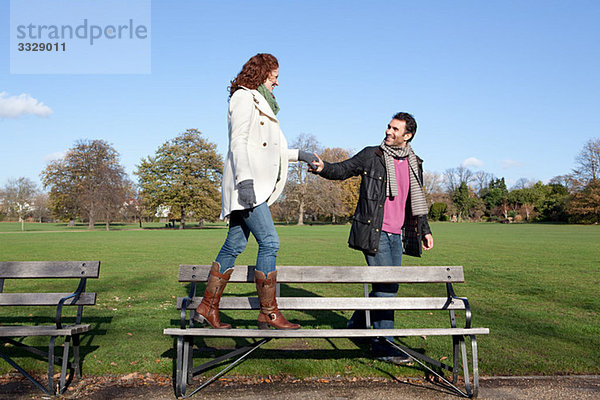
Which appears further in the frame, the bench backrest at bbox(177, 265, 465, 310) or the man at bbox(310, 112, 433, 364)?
the man at bbox(310, 112, 433, 364)

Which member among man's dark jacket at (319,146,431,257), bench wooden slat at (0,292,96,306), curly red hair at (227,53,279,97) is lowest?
bench wooden slat at (0,292,96,306)

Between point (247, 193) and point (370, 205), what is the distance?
1.50m

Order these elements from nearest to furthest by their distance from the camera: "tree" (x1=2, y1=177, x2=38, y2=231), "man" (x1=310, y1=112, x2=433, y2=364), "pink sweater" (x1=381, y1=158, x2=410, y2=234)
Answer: "man" (x1=310, y1=112, x2=433, y2=364)
"pink sweater" (x1=381, y1=158, x2=410, y2=234)
"tree" (x1=2, y1=177, x2=38, y2=231)

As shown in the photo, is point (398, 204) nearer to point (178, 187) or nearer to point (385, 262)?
point (385, 262)

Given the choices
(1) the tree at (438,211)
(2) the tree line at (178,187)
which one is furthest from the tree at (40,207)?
(1) the tree at (438,211)

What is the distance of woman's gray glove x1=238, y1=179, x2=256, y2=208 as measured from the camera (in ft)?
11.2

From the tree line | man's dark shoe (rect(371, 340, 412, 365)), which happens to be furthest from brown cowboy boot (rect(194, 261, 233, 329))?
the tree line

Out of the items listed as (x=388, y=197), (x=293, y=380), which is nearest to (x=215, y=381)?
(x=293, y=380)

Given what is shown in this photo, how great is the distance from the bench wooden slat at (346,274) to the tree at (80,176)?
5581 cm

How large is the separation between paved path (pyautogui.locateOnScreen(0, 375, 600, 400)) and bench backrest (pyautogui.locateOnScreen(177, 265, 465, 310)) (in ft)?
1.99

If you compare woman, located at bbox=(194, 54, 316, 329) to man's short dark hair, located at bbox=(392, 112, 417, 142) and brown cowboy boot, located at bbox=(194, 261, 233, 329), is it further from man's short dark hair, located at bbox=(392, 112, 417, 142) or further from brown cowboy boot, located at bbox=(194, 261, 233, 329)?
man's short dark hair, located at bbox=(392, 112, 417, 142)

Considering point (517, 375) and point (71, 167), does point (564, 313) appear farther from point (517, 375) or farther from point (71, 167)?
point (71, 167)

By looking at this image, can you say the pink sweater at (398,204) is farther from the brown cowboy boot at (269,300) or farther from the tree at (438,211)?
the tree at (438,211)

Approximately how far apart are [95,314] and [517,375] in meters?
5.53
